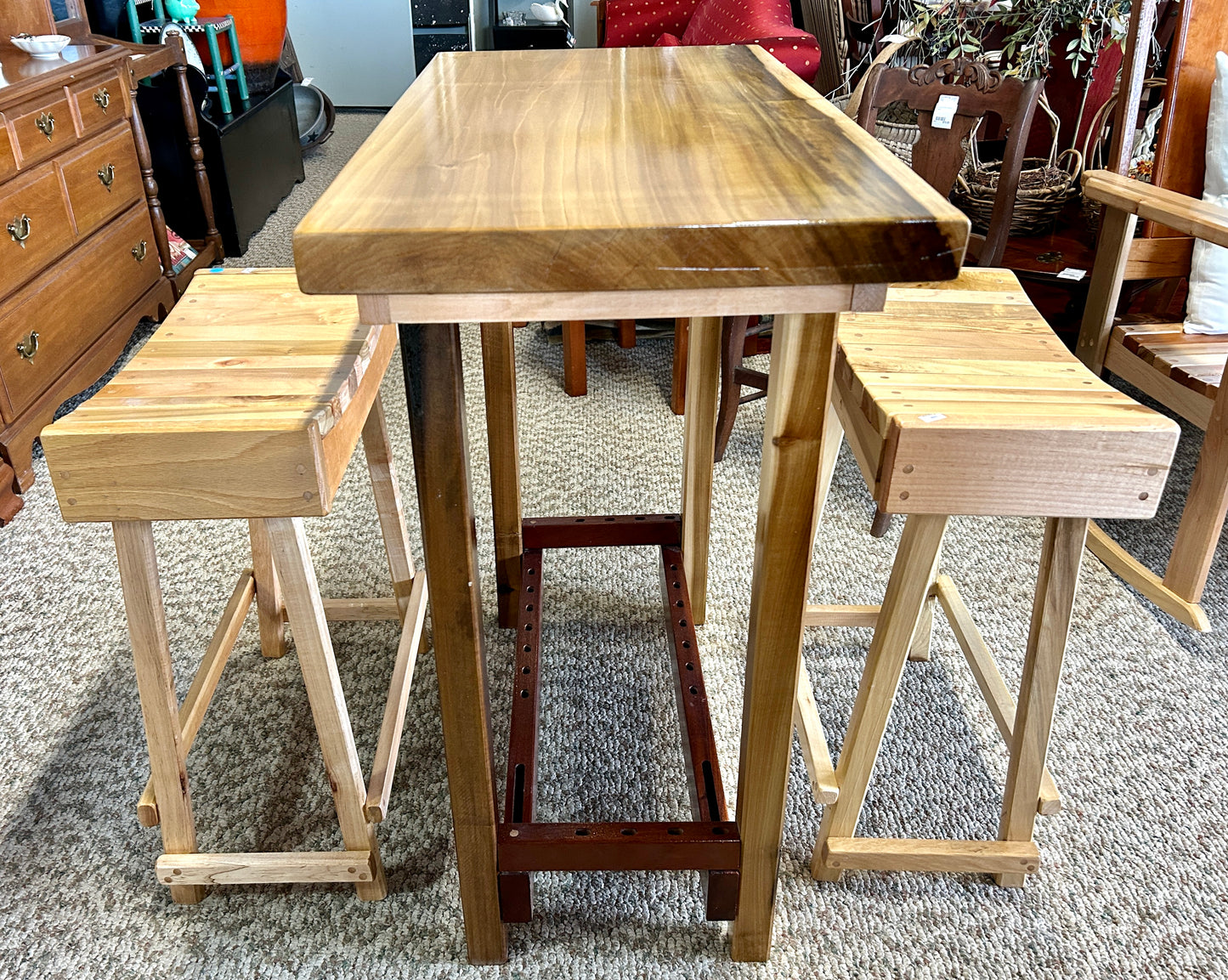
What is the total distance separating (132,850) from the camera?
1302 millimetres

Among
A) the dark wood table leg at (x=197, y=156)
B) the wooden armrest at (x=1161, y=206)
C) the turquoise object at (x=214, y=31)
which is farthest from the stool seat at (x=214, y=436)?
the turquoise object at (x=214, y=31)

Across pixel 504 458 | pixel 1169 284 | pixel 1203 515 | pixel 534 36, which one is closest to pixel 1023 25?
pixel 1169 284

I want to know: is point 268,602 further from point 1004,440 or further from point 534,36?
point 534,36

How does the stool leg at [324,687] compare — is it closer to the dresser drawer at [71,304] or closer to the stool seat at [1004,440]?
the stool seat at [1004,440]

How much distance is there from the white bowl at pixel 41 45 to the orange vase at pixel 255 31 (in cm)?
147

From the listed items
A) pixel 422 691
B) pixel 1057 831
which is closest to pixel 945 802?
pixel 1057 831

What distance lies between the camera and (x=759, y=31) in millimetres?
2887

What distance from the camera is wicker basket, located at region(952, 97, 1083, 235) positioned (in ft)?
8.25

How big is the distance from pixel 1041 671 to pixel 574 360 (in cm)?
159

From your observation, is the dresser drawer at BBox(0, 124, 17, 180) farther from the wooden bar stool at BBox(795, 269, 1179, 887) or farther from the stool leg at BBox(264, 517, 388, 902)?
the wooden bar stool at BBox(795, 269, 1179, 887)

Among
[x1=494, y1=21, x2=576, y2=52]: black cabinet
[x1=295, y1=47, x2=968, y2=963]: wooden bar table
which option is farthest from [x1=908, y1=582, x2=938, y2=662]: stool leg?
[x1=494, y1=21, x2=576, y2=52]: black cabinet

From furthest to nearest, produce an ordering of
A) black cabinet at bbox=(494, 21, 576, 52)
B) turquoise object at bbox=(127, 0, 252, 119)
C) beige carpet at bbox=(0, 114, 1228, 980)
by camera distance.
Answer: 1. black cabinet at bbox=(494, 21, 576, 52)
2. turquoise object at bbox=(127, 0, 252, 119)
3. beige carpet at bbox=(0, 114, 1228, 980)

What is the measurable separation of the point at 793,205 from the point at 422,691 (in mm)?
1117

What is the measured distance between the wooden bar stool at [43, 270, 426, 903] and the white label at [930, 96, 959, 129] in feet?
3.33
